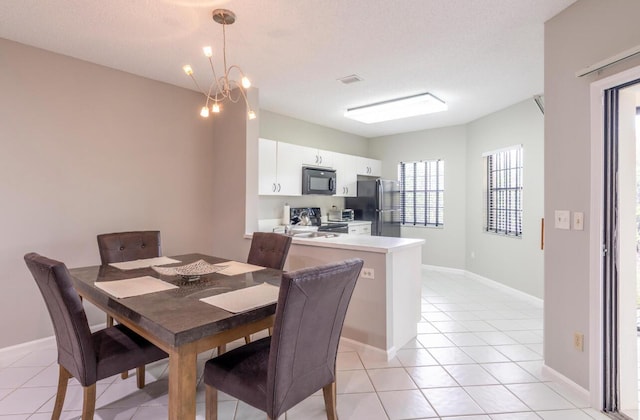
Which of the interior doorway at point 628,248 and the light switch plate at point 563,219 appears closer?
the interior doorway at point 628,248

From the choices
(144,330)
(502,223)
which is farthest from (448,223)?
(144,330)

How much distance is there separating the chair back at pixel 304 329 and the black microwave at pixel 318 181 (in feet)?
10.5

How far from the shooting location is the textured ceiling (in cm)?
215

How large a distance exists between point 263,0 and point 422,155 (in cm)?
449

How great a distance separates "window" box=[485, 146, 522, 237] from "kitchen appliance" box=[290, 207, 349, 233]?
2246 millimetres

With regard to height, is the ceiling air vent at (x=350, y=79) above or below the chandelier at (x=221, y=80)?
above


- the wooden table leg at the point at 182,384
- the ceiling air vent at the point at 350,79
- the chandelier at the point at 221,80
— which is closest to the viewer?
the wooden table leg at the point at 182,384

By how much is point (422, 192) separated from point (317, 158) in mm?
2306

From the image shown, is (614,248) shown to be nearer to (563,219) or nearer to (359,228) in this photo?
(563,219)

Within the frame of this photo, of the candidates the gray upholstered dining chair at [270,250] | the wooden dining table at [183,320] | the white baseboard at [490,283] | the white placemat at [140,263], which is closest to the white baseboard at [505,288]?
the white baseboard at [490,283]

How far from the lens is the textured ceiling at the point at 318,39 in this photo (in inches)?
84.7

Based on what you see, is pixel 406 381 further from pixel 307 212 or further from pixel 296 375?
pixel 307 212

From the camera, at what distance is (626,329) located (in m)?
1.92

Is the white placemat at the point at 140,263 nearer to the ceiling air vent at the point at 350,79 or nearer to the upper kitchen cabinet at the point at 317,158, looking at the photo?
the ceiling air vent at the point at 350,79
